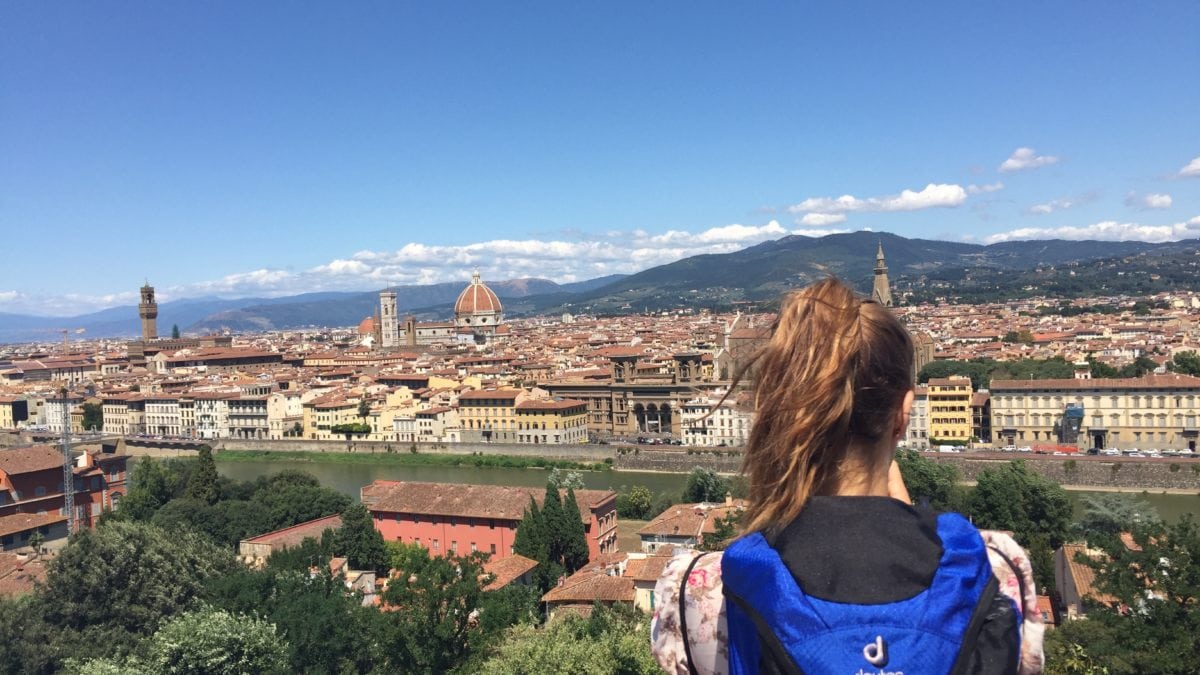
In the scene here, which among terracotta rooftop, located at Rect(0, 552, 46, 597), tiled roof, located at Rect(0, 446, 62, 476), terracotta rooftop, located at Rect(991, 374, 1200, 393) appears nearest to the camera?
terracotta rooftop, located at Rect(0, 552, 46, 597)

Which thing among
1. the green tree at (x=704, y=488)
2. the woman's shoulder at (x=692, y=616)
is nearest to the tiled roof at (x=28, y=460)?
the green tree at (x=704, y=488)

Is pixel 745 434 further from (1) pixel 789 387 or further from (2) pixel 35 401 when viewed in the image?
(2) pixel 35 401

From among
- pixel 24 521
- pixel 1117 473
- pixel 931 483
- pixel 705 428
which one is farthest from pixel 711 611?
pixel 705 428

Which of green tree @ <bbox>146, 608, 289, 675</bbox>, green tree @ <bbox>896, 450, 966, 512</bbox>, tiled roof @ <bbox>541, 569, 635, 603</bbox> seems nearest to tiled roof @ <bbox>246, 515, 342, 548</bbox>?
tiled roof @ <bbox>541, 569, 635, 603</bbox>

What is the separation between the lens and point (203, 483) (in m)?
16.9

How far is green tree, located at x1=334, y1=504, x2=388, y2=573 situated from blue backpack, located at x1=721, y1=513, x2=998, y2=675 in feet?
40.8

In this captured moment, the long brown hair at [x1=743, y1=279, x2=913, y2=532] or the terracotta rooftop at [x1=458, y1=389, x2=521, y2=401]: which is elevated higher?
the long brown hair at [x1=743, y1=279, x2=913, y2=532]

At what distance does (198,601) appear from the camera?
28.7 ft

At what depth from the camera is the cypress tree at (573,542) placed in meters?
11.9

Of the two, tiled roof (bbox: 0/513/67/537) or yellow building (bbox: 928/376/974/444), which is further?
yellow building (bbox: 928/376/974/444)

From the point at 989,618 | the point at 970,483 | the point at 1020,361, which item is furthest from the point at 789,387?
the point at 1020,361

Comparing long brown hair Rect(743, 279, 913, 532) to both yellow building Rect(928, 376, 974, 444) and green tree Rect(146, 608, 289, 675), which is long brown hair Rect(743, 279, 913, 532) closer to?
green tree Rect(146, 608, 289, 675)

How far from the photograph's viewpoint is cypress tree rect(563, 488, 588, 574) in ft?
39.1

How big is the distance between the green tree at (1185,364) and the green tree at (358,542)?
24.5 metres
